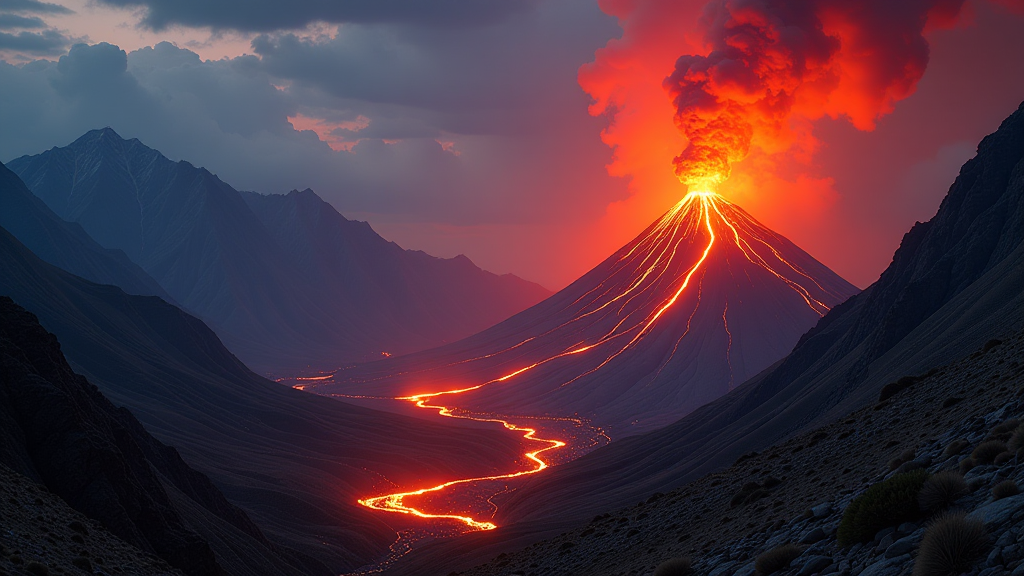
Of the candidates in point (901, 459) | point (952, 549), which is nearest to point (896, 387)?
point (901, 459)

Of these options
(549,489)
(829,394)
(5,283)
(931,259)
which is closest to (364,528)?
(549,489)

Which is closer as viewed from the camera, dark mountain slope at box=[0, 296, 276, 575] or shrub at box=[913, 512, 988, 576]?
shrub at box=[913, 512, 988, 576]

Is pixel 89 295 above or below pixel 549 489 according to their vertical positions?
above

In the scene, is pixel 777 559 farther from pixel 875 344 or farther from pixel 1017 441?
pixel 875 344

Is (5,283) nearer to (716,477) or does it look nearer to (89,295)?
(89,295)

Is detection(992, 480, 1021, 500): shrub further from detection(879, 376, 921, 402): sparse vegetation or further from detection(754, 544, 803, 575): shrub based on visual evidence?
detection(879, 376, 921, 402): sparse vegetation

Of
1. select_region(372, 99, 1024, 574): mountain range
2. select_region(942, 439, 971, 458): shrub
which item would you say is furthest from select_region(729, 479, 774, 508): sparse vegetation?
select_region(372, 99, 1024, 574): mountain range
